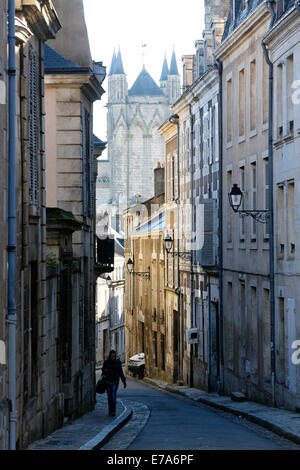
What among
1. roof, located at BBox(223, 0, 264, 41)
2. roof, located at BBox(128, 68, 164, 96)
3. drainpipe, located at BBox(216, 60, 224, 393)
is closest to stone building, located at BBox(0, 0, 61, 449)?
roof, located at BBox(223, 0, 264, 41)

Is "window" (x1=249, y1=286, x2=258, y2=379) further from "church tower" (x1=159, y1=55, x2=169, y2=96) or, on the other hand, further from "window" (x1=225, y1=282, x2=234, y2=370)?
"church tower" (x1=159, y1=55, x2=169, y2=96)

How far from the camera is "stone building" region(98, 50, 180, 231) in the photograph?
17588 cm

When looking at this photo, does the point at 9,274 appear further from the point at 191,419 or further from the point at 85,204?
the point at 85,204

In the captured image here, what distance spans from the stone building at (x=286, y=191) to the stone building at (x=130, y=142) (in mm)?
148547

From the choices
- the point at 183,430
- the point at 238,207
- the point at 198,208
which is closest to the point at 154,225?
the point at 198,208

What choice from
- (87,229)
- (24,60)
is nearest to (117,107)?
(87,229)

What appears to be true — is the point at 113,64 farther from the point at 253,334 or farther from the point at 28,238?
the point at 28,238

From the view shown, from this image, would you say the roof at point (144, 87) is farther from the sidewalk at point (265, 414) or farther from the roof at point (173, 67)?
the sidewalk at point (265, 414)

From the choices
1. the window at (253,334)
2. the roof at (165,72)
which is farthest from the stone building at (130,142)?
the window at (253,334)

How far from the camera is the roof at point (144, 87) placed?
183500 millimetres

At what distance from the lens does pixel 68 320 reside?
22516 millimetres

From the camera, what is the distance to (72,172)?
24047 millimetres

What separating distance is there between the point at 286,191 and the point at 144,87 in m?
165

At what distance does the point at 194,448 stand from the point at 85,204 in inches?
455
